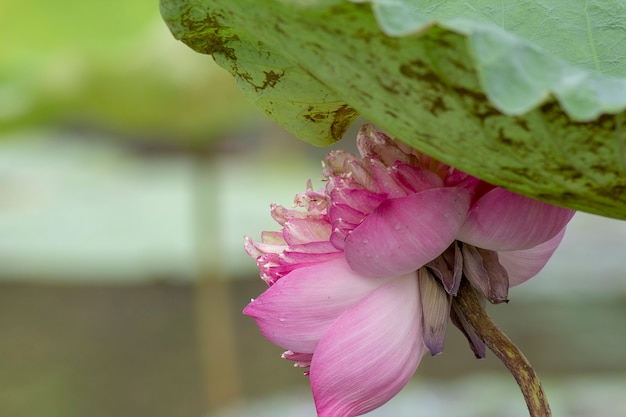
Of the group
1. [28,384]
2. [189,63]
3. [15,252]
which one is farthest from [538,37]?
[15,252]

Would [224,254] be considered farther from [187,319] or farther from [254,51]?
[254,51]

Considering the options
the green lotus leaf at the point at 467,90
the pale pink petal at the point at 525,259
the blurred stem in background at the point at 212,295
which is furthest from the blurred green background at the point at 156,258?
the green lotus leaf at the point at 467,90

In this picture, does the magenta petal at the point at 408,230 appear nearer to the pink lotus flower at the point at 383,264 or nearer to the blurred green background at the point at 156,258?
the pink lotus flower at the point at 383,264

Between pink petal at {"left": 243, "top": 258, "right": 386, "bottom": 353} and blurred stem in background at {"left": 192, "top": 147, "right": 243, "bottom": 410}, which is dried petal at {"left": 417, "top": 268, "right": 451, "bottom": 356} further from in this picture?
blurred stem in background at {"left": 192, "top": 147, "right": 243, "bottom": 410}

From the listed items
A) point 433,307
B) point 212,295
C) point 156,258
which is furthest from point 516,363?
point 156,258

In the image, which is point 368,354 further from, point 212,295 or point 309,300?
point 212,295

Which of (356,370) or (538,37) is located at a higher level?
(538,37)
